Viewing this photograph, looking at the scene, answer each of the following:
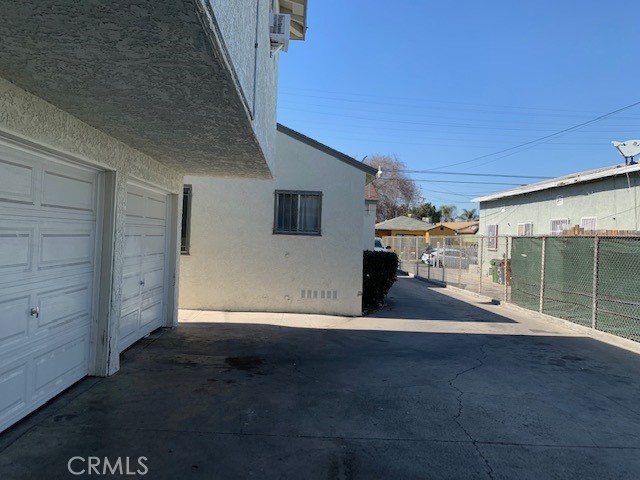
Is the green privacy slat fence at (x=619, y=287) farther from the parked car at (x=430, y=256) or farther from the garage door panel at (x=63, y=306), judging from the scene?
the parked car at (x=430, y=256)

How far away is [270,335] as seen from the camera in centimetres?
816

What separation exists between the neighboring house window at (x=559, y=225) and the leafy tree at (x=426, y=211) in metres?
47.3

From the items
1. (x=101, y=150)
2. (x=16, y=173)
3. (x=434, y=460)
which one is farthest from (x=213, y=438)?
(x=101, y=150)

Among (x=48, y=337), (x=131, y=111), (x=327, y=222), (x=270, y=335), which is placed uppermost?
(x=131, y=111)

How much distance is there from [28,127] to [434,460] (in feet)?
14.0

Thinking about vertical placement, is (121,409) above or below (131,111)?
below

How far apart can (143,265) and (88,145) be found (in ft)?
9.20

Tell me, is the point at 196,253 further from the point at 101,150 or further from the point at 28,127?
the point at 28,127

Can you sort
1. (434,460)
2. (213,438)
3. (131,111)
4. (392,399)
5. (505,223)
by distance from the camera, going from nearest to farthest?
(434,460) < (213,438) < (131,111) < (392,399) < (505,223)

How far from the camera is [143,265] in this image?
7133mm

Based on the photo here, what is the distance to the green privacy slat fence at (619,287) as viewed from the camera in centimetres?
811

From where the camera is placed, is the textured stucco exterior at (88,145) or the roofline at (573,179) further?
the roofline at (573,179)

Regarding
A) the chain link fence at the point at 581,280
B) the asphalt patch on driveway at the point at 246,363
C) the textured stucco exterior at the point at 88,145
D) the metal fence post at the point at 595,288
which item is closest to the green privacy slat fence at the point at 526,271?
the chain link fence at the point at 581,280

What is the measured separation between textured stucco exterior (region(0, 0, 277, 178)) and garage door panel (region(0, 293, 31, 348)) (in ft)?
5.73
